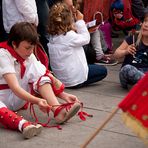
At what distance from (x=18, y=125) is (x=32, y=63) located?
69cm

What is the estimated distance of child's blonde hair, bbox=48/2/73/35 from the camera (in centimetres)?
542

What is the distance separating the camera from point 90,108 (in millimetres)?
4883

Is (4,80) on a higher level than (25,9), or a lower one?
lower

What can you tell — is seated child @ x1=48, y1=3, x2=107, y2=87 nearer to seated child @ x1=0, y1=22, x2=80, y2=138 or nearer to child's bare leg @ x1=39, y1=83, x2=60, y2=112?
seated child @ x1=0, y1=22, x2=80, y2=138

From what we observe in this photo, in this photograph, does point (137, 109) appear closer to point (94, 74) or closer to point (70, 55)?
point (70, 55)

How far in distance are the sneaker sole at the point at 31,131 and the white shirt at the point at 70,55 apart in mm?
1644

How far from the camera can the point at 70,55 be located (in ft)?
18.2

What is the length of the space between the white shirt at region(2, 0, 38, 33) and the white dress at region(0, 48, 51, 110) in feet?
2.76

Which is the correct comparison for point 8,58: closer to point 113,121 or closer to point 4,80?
point 4,80

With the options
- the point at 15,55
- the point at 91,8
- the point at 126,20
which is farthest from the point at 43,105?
the point at 126,20

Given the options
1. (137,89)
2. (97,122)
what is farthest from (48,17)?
(137,89)

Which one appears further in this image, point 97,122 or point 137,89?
point 97,122

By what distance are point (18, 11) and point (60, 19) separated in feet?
1.58

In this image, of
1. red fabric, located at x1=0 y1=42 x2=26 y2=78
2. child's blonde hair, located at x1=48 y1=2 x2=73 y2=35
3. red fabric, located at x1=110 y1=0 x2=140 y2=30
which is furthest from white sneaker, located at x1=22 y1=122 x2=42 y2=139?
red fabric, located at x1=110 y1=0 x2=140 y2=30
